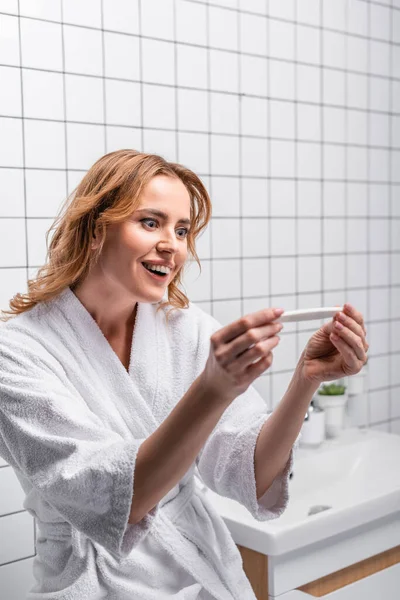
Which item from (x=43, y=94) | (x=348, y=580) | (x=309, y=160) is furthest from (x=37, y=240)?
(x=348, y=580)

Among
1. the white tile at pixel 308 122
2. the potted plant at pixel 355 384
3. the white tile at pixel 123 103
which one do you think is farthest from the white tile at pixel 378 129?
the white tile at pixel 123 103

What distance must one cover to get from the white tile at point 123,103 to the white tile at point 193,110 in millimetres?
141

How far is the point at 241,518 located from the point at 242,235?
2.74ft

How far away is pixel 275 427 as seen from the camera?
133 centimetres

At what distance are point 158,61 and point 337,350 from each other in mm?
1055

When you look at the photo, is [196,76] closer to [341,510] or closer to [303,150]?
[303,150]

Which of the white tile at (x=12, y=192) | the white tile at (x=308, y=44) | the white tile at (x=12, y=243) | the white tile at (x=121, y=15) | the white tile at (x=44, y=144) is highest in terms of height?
the white tile at (x=308, y=44)

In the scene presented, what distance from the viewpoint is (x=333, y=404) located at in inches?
94.0

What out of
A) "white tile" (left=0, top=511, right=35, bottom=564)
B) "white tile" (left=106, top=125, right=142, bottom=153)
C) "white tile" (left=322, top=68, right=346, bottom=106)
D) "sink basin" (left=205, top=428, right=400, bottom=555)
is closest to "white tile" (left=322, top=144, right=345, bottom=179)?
"white tile" (left=322, top=68, right=346, bottom=106)

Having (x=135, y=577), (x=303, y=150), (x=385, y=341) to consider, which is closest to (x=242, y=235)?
(x=303, y=150)

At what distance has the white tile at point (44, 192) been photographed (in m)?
1.76

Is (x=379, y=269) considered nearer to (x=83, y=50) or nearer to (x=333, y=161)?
(x=333, y=161)

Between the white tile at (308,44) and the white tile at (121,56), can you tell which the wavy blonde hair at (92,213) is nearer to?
the white tile at (121,56)

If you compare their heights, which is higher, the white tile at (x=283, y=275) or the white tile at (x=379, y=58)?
the white tile at (x=379, y=58)
